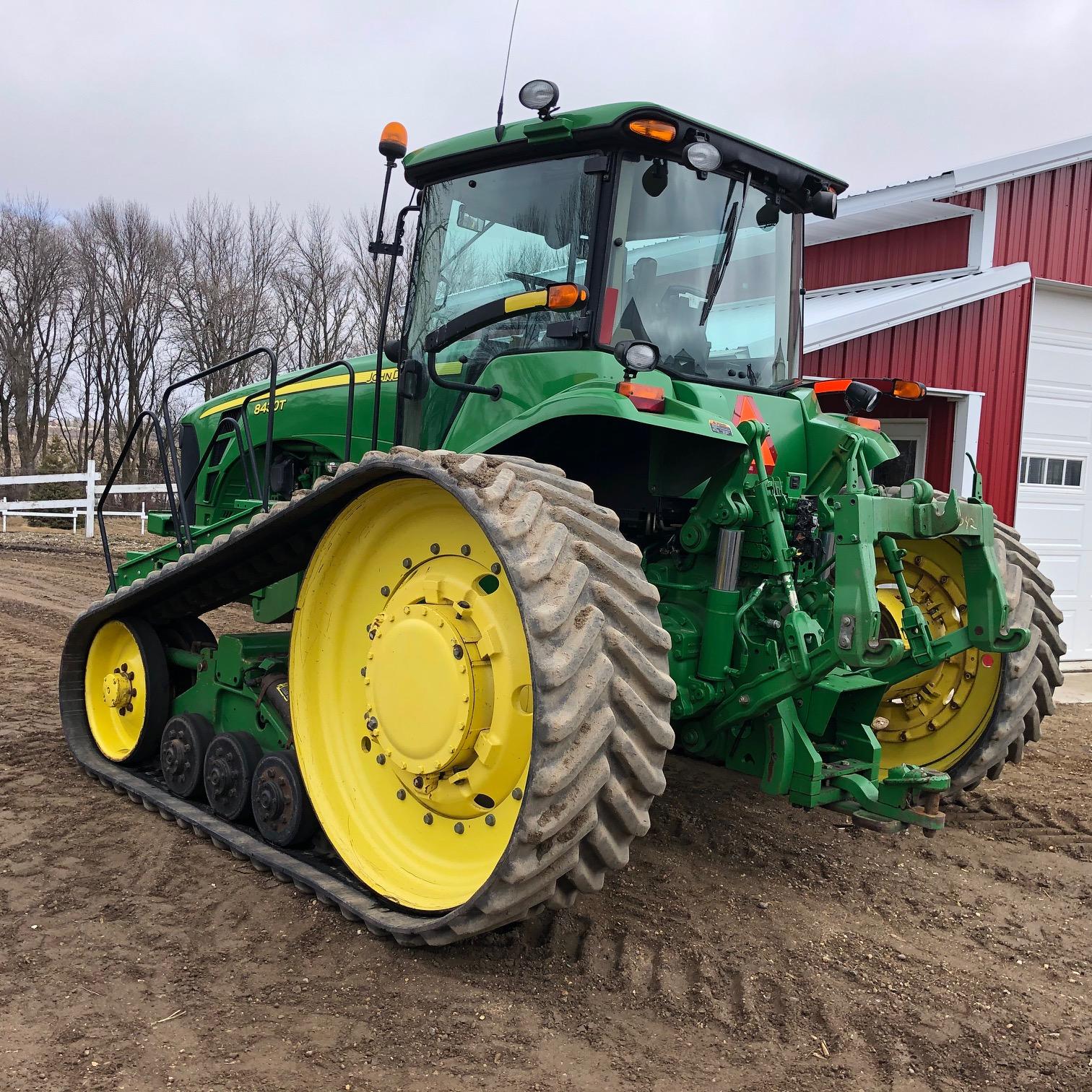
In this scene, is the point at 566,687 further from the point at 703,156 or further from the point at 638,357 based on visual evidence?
the point at 703,156

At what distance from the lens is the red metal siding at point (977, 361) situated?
965 centimetres

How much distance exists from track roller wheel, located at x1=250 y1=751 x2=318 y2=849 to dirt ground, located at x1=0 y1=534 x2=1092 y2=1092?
18 cm

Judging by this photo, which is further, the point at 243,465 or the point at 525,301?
the point at 243,465

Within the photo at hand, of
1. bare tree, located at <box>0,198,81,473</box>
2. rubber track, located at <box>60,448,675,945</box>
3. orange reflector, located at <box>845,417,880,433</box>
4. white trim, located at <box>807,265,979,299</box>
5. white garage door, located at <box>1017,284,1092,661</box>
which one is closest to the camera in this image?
rubber track, located at <box>60,448,675,945</box>

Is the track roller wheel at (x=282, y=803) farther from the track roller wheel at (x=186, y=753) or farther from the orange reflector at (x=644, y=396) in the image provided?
the orange reflector at (x=644, y=396)

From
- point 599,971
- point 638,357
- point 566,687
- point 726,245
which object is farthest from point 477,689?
point 726,245

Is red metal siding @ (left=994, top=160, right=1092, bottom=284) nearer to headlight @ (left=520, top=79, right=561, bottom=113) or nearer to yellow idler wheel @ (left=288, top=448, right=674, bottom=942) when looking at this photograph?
headlight @ (left=520, top=79, right=561, bottom=113)

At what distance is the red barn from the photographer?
31.8 feet

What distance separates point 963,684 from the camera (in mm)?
4875

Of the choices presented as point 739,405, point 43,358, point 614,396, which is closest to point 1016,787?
point 739,405

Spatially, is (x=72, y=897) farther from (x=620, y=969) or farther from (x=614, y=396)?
(x=614, y=396)

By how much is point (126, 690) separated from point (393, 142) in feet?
9.47

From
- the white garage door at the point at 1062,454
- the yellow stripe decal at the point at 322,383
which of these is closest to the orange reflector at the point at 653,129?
the yellow stripe decal at the point at 322,383

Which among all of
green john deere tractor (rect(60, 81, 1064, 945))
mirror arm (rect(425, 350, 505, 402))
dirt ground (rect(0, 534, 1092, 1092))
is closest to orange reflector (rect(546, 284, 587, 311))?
green john deere tractor (rect(60, 81, 1064, 945))
